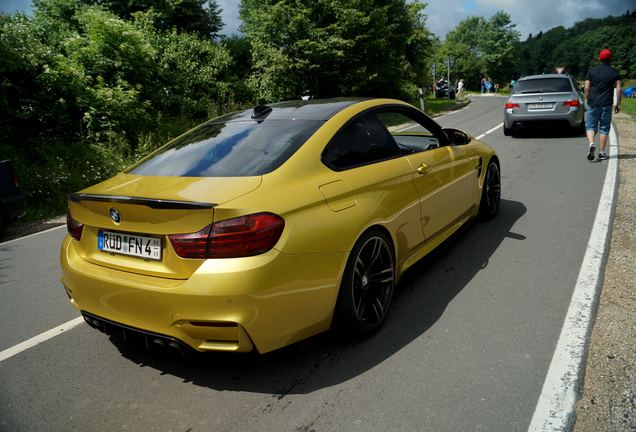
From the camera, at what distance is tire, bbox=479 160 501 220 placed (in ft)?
18.0

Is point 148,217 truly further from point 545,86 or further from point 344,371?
point 545,86

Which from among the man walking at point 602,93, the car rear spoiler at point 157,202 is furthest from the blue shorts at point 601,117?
the car rear spoiler at point 157,202

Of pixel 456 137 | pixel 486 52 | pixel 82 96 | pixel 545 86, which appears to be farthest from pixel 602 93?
pixel 486 52

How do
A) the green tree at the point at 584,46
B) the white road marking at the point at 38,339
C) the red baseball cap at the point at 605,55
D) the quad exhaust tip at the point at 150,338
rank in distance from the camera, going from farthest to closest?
the green tree at the point at 584,46, the red baseball cap at the point at 605,55, the white road marking at the point at 38,339, the quad exhaust tip at the point at 150,338

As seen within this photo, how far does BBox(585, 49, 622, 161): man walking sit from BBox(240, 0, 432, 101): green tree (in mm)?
11081

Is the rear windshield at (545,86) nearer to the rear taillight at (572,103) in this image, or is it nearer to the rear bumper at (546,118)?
the rear taillight at (572,103)

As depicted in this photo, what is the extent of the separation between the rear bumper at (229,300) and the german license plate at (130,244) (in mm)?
119

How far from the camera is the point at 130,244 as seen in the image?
2.74 m

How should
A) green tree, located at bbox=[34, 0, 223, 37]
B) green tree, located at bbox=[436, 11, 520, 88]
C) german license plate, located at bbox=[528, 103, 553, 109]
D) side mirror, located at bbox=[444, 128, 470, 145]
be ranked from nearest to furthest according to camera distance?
side mirror, located at bbox=[444, 128, 470, 145] → german license plate, located at bbox=[528, 103, 553, 109] → green tree, located at bbox=[34, 0, 223, 37] → green tree, located at bbox=[436, 11, 520, 88]

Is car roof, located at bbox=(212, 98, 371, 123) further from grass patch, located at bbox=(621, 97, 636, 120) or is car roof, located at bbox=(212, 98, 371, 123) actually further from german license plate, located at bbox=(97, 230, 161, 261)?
grass patch, located at bbox=(621, 97, 636, 120)

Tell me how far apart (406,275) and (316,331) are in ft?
3.79

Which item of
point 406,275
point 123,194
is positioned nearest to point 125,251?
point 123,194

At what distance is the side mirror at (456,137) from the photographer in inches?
187

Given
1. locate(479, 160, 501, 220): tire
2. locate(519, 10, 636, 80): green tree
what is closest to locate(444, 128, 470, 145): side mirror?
locate(479, 160, 501, 220): tire
